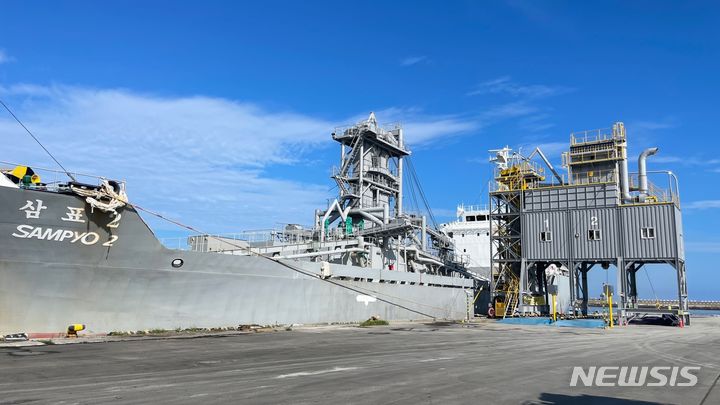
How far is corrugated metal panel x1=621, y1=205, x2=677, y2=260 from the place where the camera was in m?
29.2

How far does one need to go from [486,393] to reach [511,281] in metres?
28.0

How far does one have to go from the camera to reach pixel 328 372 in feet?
31.3

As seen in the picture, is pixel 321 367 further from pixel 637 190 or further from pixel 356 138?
pixel 637 190

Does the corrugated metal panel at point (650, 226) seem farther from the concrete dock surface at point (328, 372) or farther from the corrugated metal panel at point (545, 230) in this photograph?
the concrete dock surface at point (328, 372)

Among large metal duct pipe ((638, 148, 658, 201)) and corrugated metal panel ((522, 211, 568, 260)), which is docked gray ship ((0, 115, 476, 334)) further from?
large metal duct pipe ((638, 148, 658, 201))

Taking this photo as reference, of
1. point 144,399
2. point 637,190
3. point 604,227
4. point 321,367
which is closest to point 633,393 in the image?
point 321,367

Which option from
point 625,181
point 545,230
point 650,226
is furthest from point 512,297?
point 625,181

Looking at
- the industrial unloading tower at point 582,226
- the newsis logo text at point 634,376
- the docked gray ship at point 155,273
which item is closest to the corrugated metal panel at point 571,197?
the industrial unloading tower at point 582,226

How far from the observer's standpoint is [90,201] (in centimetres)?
1569

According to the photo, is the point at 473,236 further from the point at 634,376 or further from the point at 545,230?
the point at 634,376

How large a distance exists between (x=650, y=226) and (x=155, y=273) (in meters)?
27.1

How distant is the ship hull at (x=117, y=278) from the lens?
48.5 ft

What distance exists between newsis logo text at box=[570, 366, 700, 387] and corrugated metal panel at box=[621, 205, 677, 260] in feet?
68.3

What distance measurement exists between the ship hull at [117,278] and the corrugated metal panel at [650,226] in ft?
63.7
